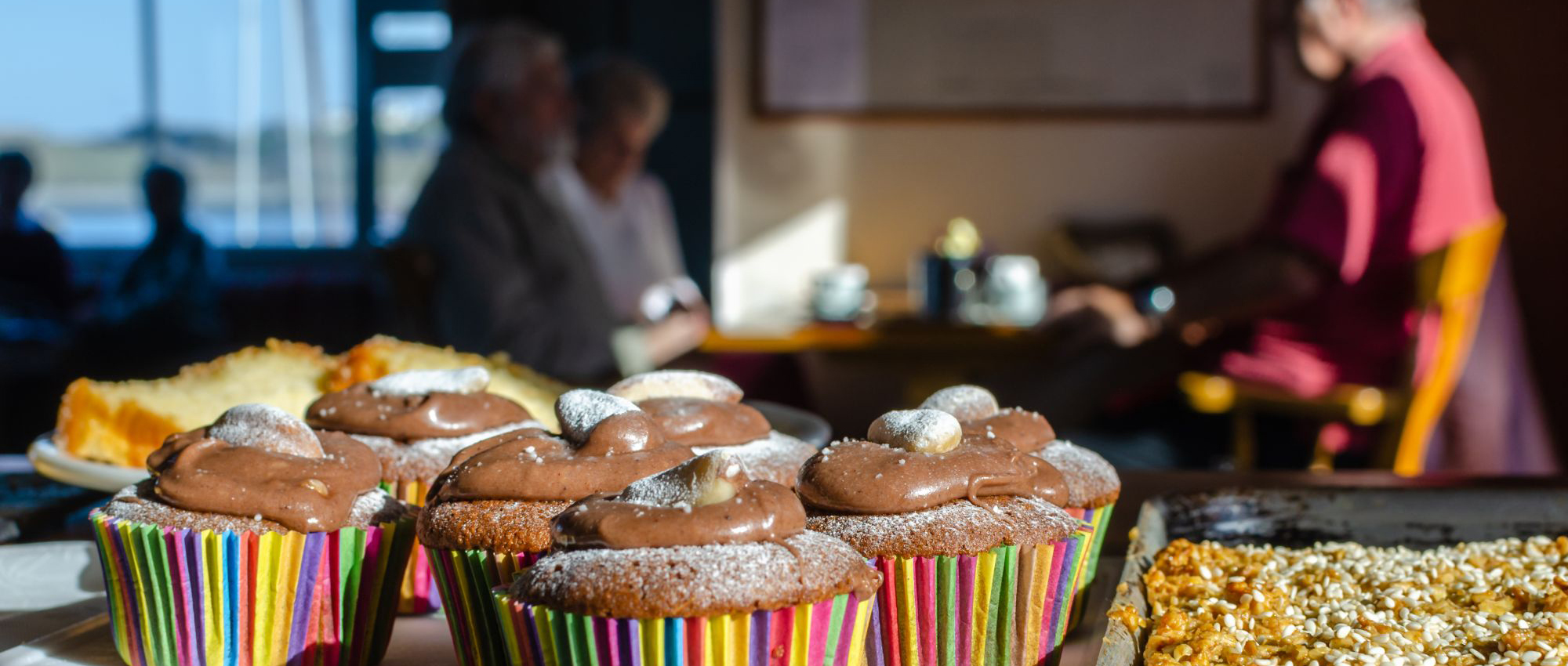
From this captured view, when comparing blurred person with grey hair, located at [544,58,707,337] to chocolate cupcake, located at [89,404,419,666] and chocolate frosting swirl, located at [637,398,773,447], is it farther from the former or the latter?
chocolate cupcake, located at [89,404,419,666]

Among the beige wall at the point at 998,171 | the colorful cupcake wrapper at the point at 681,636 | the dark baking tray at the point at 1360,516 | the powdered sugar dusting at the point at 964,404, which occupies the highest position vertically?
the beige wall at the point at 998,171

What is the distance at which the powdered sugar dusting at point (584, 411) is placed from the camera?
1.08 meters

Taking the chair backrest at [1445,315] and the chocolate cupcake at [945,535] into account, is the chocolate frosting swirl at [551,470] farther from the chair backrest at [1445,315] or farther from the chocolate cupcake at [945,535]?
the chair backrest at [1445,315]

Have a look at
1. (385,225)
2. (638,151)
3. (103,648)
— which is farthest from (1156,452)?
(385,225)

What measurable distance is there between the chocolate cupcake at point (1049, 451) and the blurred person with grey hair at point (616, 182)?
3.51m

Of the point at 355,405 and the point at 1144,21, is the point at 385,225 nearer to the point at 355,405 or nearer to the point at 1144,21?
the point at 1144,21

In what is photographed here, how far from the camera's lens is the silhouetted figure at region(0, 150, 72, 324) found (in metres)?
5.68

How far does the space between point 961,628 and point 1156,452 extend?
2.95 m

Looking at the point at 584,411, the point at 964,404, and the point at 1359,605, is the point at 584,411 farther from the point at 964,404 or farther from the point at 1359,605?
the point at 1359,605

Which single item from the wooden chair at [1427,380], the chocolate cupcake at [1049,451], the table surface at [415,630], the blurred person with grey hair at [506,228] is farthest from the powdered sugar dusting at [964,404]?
the blurred person with grey hair at [506,228]

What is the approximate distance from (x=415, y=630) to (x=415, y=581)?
0.05 metres

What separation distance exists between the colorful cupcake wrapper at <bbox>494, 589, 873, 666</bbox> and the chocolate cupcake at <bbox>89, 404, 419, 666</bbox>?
0.88ft

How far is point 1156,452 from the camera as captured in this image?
387 centimetres

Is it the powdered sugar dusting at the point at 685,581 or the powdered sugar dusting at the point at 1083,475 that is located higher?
the powdered sugar dusting at the point at 685,581
